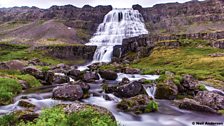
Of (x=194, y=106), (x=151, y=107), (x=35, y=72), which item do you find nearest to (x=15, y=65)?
(x=35, y=72)

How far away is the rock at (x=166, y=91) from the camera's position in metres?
46.1

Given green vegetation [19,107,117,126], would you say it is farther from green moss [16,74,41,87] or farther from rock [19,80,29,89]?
green moss [16,74,41,87]

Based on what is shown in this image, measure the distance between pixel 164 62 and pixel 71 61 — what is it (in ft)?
162

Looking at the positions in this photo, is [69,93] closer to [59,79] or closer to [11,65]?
[59,79]

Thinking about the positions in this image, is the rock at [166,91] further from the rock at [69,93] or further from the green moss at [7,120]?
the green moss at [7,120]

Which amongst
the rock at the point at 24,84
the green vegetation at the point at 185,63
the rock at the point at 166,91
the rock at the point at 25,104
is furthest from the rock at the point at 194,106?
the green vegetation at the point at 185,63

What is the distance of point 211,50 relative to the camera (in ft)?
429

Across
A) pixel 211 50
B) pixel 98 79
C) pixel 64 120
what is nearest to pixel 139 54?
pixel 211 50

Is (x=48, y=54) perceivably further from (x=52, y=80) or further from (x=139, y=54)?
(x=52, y=80)

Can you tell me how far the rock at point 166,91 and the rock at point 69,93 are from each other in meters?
11.3

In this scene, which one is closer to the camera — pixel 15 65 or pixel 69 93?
pixel 69 93

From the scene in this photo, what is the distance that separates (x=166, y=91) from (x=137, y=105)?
1069 centimetres

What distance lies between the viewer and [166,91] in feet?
154

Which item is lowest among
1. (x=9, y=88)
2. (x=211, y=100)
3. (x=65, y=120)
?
(x=211, y=100)
